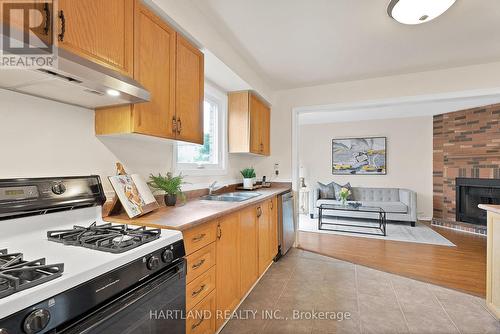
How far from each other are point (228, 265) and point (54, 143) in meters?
1.31

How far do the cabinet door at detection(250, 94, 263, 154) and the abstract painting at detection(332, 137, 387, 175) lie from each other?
3593 mm

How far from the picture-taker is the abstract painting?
596cm

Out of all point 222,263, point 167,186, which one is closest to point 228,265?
point 222,263

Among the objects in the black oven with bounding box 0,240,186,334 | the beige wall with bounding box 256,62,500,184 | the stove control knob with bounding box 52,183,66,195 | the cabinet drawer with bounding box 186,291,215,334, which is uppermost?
the beige wall with bounding box 256,62,500,184

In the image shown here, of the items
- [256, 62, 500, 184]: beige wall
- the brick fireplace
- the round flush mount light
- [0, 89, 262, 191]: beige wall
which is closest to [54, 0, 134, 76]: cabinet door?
[0, 89, 262, 191]: beige wall

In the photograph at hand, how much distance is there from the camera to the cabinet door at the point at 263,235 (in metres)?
2.46

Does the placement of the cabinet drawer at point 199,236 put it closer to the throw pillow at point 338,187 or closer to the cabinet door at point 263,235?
the cabinet door at point 263,235

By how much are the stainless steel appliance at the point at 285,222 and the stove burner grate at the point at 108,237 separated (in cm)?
208

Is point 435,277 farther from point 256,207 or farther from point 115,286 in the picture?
point 115,286

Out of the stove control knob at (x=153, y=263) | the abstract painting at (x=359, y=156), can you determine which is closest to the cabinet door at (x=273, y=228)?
the stove control knob at (x=153, y=263)

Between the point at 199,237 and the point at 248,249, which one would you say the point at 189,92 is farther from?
the point at 248,249

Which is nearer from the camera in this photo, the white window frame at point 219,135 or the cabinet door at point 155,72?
the cabinet door at point 155,72

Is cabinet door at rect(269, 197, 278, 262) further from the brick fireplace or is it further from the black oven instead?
the brick fireplace

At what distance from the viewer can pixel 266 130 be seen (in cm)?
365
